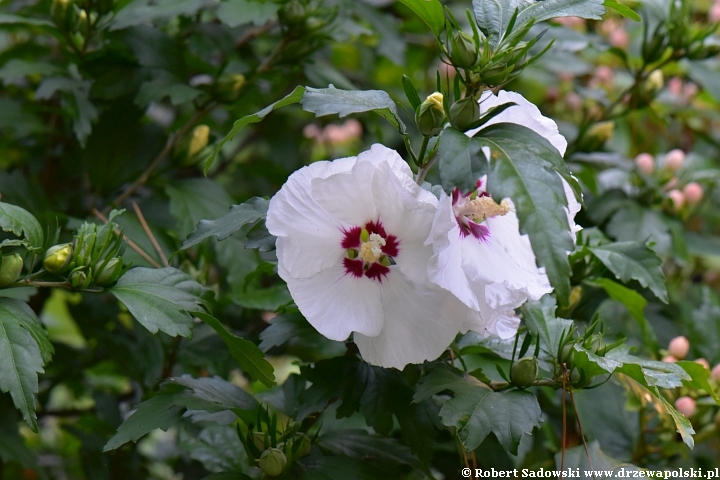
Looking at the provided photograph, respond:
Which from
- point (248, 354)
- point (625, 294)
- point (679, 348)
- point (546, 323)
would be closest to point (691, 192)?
point (679, 348)

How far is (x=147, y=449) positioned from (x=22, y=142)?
1.02 m

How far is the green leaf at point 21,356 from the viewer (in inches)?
31.6

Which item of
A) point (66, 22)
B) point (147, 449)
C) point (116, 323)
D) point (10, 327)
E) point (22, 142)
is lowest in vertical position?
point (147, 449)

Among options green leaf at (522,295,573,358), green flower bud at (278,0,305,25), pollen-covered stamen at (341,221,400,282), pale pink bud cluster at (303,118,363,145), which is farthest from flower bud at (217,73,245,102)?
pale pink bud cluster at (303,118,363,145)

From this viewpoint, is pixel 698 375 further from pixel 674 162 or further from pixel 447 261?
pixel 674 162

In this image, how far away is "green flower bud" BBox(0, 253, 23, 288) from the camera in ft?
2.85

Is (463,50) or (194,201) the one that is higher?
(463,50)

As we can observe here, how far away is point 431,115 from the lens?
32.3 inches

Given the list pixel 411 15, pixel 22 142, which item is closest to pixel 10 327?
pixel 22 142

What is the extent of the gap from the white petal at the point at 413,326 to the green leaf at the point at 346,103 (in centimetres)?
18

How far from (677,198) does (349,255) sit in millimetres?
953

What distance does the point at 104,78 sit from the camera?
128 centimetres

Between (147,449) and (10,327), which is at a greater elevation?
(10,327)

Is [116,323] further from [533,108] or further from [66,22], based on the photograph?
[533,108]
